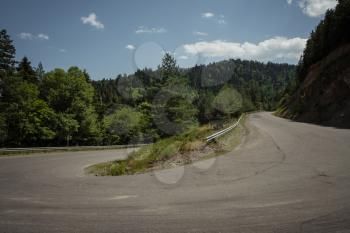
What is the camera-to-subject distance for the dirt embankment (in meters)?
30.9

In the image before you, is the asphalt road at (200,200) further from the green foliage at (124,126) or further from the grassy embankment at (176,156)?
the green foliage at (124,126)

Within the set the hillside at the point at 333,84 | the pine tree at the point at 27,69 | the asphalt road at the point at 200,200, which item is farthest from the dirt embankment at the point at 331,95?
the pine tree at the point at 27,69

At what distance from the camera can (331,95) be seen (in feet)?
117

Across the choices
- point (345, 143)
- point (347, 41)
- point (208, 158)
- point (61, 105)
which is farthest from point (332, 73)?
point (61, 105)

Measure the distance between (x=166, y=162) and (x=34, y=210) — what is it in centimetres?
736

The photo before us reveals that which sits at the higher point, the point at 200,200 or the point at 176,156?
the point at 176,156

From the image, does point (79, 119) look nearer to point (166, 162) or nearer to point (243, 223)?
point (166, 162)

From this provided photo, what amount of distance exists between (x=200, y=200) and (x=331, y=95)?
35413 millimetres

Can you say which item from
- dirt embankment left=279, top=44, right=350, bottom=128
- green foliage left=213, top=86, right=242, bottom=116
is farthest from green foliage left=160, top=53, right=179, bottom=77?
green foliage left=213, top=86, right=242, bottom=116

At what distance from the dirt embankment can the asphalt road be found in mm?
21129

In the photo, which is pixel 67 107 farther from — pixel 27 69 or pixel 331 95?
pixel 331 95

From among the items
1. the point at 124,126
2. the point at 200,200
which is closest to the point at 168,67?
the point at 124,126

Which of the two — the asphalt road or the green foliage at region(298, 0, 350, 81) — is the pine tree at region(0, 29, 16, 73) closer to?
the asphalt road

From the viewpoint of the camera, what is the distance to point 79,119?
46.3m
